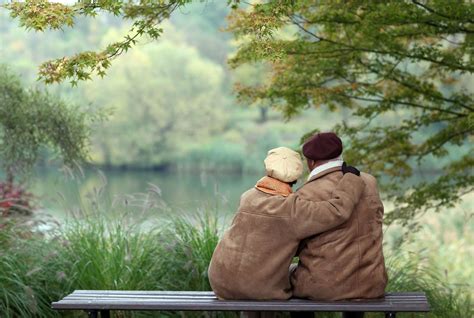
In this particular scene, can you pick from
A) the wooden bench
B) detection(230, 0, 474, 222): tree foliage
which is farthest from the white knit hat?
detection(230, 0, 474, 222): tree foliage

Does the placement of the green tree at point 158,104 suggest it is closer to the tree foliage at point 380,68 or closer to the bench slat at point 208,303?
the tree foliage at point 380,68

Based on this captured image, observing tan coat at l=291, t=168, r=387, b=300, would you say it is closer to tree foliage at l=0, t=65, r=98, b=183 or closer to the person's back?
the person's back

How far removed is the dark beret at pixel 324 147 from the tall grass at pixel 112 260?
1.91m

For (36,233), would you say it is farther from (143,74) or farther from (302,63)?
(143,74)

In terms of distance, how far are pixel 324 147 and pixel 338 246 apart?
1.56 ft

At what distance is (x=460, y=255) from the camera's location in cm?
1684

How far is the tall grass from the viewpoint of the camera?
582 centimetres

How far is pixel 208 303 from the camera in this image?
427 cm

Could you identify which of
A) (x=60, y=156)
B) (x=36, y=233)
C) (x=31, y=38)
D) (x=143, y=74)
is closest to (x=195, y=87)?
(x=143, y=74)

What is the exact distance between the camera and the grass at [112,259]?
19.1 ft

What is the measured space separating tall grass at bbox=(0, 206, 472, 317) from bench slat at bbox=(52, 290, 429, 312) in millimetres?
1251

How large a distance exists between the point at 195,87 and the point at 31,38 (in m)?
11.3

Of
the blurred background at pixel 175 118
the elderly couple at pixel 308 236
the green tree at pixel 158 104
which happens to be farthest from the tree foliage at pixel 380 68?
the green tree at pixel 158 104

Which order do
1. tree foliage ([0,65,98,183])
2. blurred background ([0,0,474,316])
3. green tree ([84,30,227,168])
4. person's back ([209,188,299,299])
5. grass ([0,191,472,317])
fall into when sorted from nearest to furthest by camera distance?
person's back ([209,188,299,299]), grass ([0,191,472,317]), tree foliage ([0,65,98,183]), blurred background ([0,0,474,316]), green tree ([84,30,227,168])
